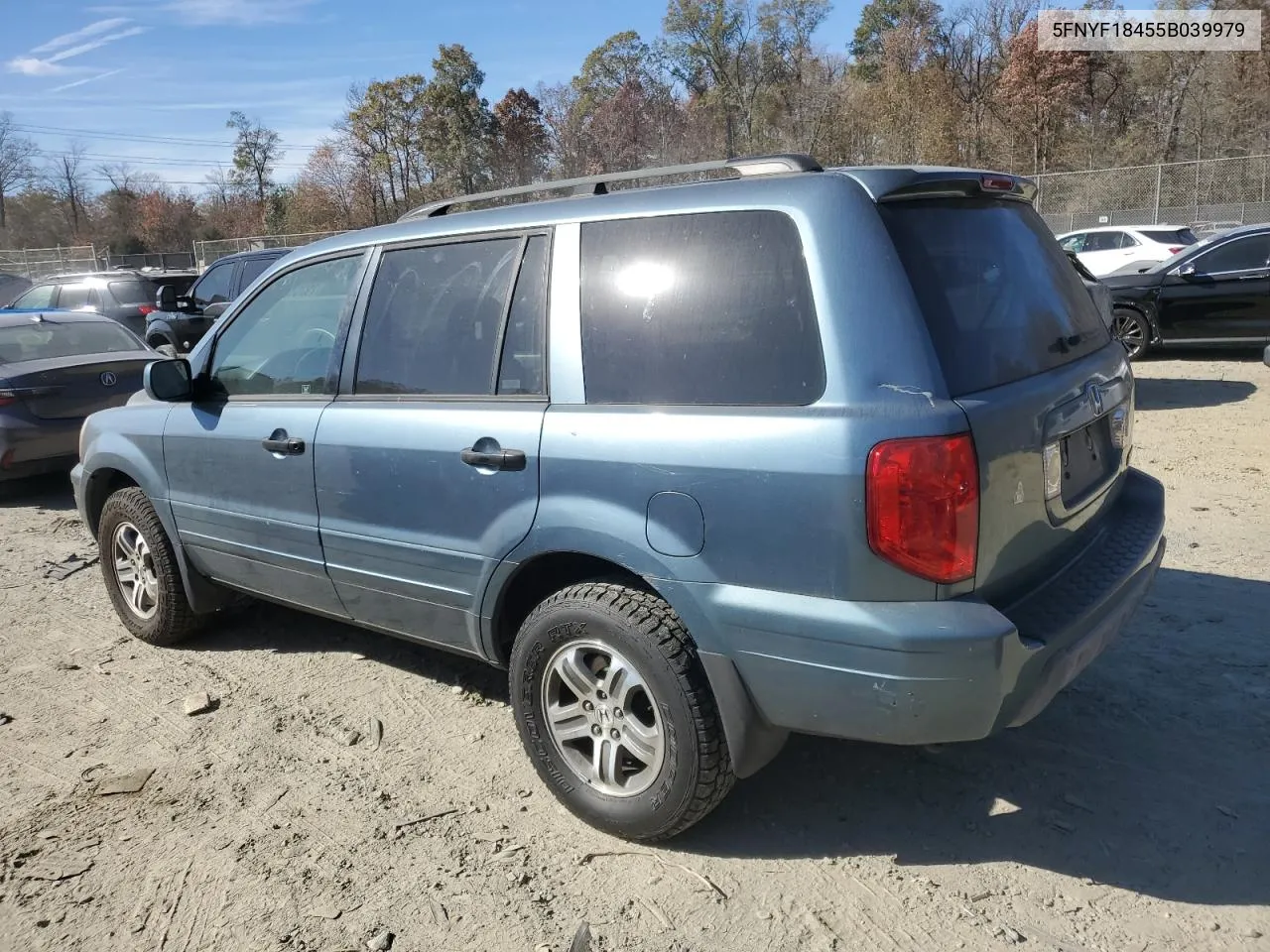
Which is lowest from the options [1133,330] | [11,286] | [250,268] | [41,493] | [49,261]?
[41,493]

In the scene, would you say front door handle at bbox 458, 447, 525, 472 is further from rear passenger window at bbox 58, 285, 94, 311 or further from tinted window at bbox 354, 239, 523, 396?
rear passenger window at bbox 58, 285, 94, 311

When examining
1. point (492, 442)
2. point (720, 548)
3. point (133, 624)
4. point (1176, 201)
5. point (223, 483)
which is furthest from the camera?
point (1176, 201)

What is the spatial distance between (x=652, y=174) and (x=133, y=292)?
14.2 meters

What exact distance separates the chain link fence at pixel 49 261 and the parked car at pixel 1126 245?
3615cm

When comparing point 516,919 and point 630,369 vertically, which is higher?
point 630,369

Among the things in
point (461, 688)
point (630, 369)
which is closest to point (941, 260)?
point (630, 369)

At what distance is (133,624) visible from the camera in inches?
191

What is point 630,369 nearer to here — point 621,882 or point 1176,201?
point 621,882

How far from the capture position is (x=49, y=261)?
4303cm

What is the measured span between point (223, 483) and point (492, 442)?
5.44ft

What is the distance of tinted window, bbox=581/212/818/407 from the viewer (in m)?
2.56

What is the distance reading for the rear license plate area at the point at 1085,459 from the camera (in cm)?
288

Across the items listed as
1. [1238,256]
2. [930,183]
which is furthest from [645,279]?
[1238,256]

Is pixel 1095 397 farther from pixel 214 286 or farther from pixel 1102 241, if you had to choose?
pixel 1102 241
